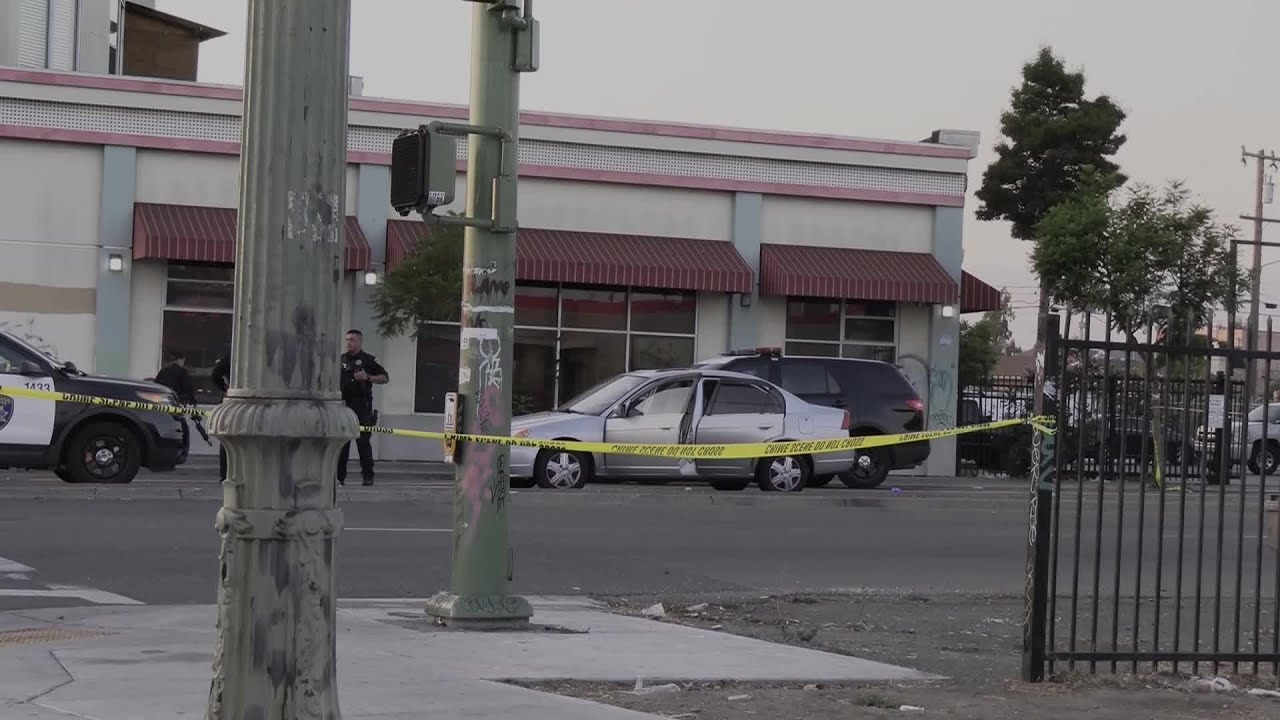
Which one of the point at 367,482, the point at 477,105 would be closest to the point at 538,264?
the point at 367,482

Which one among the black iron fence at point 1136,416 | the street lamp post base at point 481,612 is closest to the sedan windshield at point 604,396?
the black iron fence at point 1136,416

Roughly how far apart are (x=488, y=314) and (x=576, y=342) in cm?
2168

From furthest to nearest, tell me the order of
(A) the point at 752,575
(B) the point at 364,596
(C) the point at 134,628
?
1. (A) the point at 752,575
2. (B) the point at 364,596
3. (C) the point at 134,628

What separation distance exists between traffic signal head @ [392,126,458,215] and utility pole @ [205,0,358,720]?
167 inches

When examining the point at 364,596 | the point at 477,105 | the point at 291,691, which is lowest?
the point at 364,596

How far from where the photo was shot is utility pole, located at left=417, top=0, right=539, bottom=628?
922cm

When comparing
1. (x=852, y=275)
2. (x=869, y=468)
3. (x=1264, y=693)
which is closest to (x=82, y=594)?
(x=1264, y=693)

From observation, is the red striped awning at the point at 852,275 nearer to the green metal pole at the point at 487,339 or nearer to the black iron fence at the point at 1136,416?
the black iron fence at the point at 1136,416

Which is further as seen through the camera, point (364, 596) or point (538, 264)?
point (538, 264)

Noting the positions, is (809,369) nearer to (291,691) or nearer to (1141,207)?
(1141,207)

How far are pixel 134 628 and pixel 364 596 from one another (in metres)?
2.49

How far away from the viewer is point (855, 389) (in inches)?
973

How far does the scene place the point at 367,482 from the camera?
1966 cm

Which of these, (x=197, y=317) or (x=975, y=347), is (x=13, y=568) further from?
(x=975, y=347)
